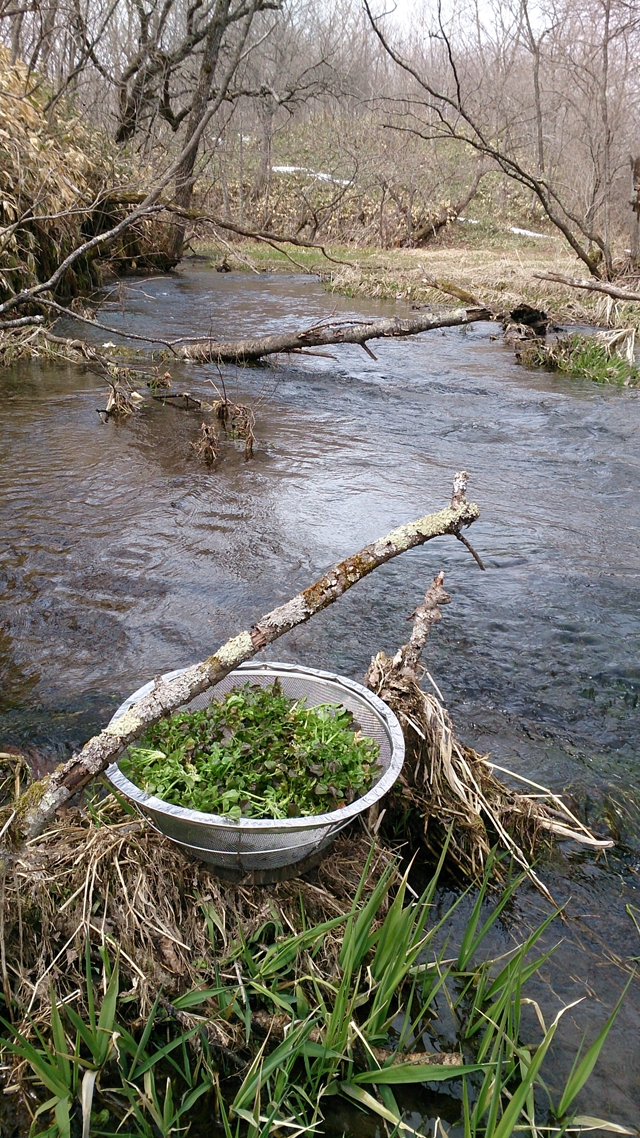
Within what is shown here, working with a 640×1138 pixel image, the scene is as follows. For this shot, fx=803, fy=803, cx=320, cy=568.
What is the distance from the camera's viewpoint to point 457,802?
2.61 meters

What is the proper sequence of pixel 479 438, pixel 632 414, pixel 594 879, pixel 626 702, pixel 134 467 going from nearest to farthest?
pixel 594 879
pixel 626 702
pixel 134 467
pixel 479 438
pixel 632 414

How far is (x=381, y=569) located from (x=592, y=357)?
6572mm

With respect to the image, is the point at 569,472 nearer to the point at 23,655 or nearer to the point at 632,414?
the point at 632,414

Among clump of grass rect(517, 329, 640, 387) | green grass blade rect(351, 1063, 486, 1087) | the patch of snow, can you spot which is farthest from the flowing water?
the patch of snow

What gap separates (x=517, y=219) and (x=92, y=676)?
28033mm

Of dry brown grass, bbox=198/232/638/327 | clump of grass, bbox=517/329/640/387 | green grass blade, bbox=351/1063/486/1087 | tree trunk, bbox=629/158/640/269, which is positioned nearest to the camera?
green grass blade, bbox=351/1063/486/1087

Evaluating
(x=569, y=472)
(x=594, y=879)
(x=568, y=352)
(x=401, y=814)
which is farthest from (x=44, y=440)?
(x=568, y=352)

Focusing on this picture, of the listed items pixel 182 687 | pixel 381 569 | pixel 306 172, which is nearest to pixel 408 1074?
pixel 182 687

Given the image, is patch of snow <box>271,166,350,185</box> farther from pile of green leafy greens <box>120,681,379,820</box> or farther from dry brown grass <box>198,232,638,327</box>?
pile of green leafy greens <box>120,681,379,820</box>

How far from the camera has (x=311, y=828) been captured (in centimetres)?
209

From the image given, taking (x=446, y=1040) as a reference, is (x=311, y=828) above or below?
above

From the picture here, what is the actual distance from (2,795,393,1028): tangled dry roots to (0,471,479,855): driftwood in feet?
0.38

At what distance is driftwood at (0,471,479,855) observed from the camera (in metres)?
2.10

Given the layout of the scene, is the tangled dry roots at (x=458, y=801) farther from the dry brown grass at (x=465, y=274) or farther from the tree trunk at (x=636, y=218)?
the tree trunk at (x=636, y=218)
